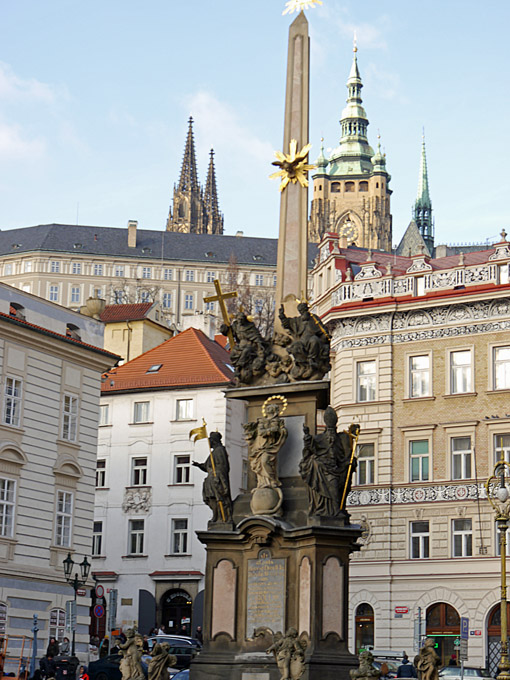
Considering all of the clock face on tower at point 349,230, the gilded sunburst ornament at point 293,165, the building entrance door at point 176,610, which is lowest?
the building entrance door at point 176,610

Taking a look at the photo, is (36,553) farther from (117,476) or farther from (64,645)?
(117,476)

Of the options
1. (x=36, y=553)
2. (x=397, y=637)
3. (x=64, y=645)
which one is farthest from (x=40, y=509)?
(x=397, y=637)

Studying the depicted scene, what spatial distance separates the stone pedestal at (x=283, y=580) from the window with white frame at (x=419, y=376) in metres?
21.4

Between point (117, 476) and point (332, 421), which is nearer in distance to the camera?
point (332, 421)

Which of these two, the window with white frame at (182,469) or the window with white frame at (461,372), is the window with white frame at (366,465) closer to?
Result: the window with white frame at (461,372)

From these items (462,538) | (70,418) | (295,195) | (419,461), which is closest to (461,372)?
(419,461)

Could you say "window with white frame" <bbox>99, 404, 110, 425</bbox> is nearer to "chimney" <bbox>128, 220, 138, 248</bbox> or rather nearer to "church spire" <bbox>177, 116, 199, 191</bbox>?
"chimney" <bbox>128, 220, 138, 248</bbox>

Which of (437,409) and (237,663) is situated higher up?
(437,409)

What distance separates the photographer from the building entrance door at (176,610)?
46.5 metres

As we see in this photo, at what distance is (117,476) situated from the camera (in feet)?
159

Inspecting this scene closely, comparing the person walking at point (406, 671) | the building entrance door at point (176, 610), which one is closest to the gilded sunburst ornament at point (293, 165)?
the person walking at point (406, 671)

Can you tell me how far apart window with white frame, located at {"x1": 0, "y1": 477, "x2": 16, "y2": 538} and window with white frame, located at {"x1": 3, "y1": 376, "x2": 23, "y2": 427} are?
1.63 metres

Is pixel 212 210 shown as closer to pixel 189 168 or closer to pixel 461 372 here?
pixel 189 168

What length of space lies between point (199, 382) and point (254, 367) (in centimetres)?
2896
